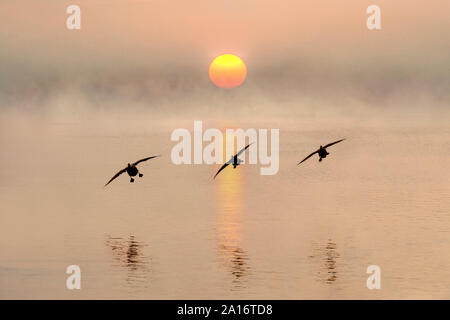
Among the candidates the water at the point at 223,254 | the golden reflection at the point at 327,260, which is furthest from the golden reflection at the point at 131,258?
the golden reflection at the point at 327,260

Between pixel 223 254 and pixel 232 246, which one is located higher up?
pixel 232 246

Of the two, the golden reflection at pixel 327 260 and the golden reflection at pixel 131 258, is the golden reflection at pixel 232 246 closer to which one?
the golden reflection at pixel 327 260

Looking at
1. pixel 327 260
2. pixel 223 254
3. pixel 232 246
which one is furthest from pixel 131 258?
pixel 327 260

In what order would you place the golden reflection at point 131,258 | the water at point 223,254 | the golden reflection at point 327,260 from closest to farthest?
the water at point 223,254, the golden reflection at point 327,260, the golden reflection at point 131,258

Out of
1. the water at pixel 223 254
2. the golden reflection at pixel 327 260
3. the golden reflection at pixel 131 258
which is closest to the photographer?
the water at pixel 223 254

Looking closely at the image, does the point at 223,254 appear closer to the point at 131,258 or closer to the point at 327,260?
the point at 131,258

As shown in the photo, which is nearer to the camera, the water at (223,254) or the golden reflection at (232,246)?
the water at (223,254)

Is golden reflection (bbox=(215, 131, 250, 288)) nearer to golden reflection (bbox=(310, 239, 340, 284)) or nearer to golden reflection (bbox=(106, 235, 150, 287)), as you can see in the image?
golden reflection (bbox=(310, 239, 340, 284))

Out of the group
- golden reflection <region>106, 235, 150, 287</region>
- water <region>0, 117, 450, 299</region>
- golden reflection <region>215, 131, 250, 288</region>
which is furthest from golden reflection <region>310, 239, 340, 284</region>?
golden reflection <region>106, 235, 150, 287</region>

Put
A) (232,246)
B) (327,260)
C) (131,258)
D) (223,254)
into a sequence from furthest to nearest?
(232,246) < (223,254) < (131,258) < (327,260)

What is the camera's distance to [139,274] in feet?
451

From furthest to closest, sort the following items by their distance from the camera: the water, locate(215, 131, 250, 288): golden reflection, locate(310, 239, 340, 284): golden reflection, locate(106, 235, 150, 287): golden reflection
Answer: locate(215, 131, 250, 288): golden reflection → locate(106, 235, 150, 287): golden reflection → locate(310, 239, 340, 284): golden reflection → the water
